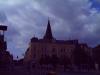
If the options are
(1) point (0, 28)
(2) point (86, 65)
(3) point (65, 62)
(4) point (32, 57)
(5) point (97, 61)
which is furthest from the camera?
(4) point (32, 57)

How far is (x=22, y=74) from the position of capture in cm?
2942

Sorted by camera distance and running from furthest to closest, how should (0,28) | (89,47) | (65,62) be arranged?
1. (89,47)
2. (65,62)
3. (0,28)

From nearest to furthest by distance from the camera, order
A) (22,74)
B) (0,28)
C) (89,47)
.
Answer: (22,74) → (0,28) → (89,47)

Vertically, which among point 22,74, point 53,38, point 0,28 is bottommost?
point 22,74

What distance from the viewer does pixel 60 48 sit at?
14812 cm

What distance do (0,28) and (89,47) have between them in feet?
406

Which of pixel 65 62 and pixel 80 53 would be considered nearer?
pixel 80 53

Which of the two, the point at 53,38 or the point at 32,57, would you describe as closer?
the point at 32,57

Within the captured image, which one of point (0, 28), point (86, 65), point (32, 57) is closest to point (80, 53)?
point (86, 65)

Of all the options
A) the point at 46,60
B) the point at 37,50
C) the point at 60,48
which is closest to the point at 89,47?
the point at 60,48

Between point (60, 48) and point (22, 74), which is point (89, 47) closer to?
point (60, 48)

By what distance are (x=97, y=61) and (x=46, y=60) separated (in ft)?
64.5

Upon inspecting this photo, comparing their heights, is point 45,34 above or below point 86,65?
above

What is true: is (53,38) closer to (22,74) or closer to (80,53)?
(80,53)
